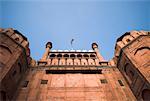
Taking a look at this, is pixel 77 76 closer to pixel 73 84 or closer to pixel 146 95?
pixel 73 84

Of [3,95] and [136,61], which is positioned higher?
[136,61]

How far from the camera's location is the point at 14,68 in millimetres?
16797

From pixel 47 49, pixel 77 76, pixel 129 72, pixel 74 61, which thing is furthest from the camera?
pixel 47 49

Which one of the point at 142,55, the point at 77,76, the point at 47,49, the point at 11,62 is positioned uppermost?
the point at 47,49

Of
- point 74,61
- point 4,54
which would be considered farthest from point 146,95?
point 4,54

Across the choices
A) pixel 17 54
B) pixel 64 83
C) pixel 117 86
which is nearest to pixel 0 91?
pixel 17 54

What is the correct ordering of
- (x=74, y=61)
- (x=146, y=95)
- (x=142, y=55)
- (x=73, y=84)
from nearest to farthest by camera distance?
(x=146, y=95) → (x=142, y=55) → (x=73, y=84) → (x=74, y=61)

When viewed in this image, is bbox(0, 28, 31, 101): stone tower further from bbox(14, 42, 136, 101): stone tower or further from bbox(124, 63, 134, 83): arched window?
bbox(124, 63, 134, 83): arched window

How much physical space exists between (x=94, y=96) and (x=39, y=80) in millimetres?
5780

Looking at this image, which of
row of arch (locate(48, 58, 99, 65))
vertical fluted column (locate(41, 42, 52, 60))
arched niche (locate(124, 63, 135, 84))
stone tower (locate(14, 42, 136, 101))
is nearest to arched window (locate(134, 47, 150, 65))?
arched niche (locate(124, 63, 135, 84))

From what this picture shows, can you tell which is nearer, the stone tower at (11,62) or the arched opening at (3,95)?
the arched opening at (3,95)

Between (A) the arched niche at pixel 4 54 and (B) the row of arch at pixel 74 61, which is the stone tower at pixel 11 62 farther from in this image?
(B) the row of arch at pixel 74 61

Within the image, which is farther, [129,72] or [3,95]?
[129,72]

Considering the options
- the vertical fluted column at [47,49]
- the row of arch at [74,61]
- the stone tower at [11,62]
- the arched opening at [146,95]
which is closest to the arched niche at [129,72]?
the arched opening at [146,95]
